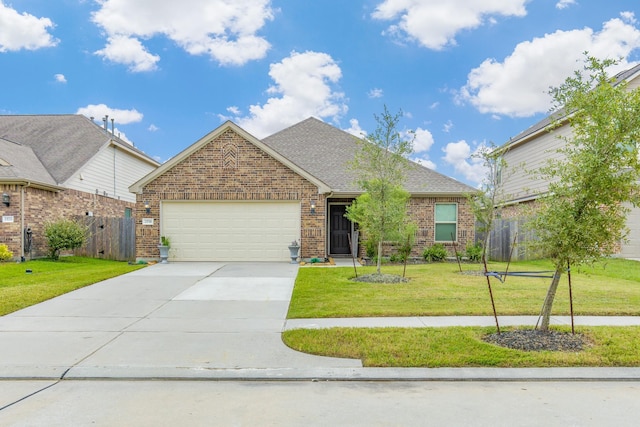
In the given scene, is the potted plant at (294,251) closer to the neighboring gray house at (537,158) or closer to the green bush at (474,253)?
the green bush at (474,253)

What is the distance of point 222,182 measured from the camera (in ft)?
54.4

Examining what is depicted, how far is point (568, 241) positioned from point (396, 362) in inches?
103

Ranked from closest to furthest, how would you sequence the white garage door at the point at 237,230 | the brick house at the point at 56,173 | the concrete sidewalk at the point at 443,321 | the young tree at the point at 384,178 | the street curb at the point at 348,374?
the street curb at the point at 348,374 → the concrete sidewalk at the point at 443,321 → the young tree at the point at 384,178 → the white garage door at the point at 237,230 → the brick house at the point at 56,173

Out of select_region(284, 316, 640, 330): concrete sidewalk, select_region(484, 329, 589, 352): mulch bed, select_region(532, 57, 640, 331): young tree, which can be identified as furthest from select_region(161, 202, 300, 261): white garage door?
select_region(532, 57, 640, 331): young tree

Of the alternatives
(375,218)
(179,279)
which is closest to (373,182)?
(375,218)

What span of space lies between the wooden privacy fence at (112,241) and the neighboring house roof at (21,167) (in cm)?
248

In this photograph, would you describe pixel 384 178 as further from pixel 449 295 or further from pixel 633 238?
pixel 633 238

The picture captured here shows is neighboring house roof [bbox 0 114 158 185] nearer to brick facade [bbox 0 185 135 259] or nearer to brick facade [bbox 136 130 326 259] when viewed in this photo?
brick facade [bbox 0 185 135 259]

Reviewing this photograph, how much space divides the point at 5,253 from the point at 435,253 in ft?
51.2

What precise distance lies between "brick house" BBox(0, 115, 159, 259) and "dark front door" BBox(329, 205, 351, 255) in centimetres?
1107

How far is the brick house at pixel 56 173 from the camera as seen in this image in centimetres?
1716

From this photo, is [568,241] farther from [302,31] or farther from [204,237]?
[204,237]

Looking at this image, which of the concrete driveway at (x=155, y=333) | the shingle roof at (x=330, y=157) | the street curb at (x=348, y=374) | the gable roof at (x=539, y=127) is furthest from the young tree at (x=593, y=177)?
the gable roof at (x=539, y=127)

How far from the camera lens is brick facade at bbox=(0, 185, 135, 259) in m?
17.1
